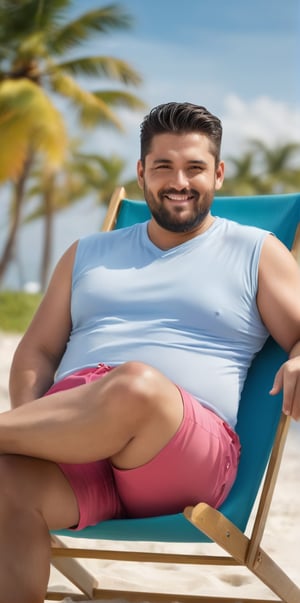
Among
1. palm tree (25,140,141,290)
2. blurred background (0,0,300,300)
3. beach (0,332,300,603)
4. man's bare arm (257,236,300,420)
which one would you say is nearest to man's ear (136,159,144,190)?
man's bare arm (257,236,300,420)

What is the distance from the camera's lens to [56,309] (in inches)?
121

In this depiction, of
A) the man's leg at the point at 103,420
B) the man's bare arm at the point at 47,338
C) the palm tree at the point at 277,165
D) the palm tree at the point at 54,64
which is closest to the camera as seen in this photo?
the man's leg at the point at 103,420

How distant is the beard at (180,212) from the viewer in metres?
2.95

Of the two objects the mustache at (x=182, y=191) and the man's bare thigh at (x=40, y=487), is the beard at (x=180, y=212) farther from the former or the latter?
the man's bare thigh at (x=40, y=487)

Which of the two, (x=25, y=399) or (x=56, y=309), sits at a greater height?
(x=56, y=309)

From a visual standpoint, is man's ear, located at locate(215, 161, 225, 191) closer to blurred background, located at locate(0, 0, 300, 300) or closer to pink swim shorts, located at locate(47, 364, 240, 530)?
pink swim shorts, located at locate(47, 364, 240, 530)

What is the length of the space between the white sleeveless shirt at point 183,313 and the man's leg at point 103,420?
357mm

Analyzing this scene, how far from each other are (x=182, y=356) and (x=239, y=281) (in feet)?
0.97

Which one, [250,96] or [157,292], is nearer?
[157,292]

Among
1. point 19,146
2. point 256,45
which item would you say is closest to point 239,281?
point 19,146

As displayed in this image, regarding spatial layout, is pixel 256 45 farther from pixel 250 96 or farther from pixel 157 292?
pixel 157 292

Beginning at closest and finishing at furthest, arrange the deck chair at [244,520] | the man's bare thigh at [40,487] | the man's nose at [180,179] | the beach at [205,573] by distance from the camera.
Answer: the man's bare thigh at [40,487] < the deck chair at [244,520] < the man's nose at [180,179] < the beach at [205,573]

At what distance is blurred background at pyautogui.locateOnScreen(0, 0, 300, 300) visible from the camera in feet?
72.1

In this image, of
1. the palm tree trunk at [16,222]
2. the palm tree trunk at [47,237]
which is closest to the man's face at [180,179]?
the palm tree trunk at [16,222]
